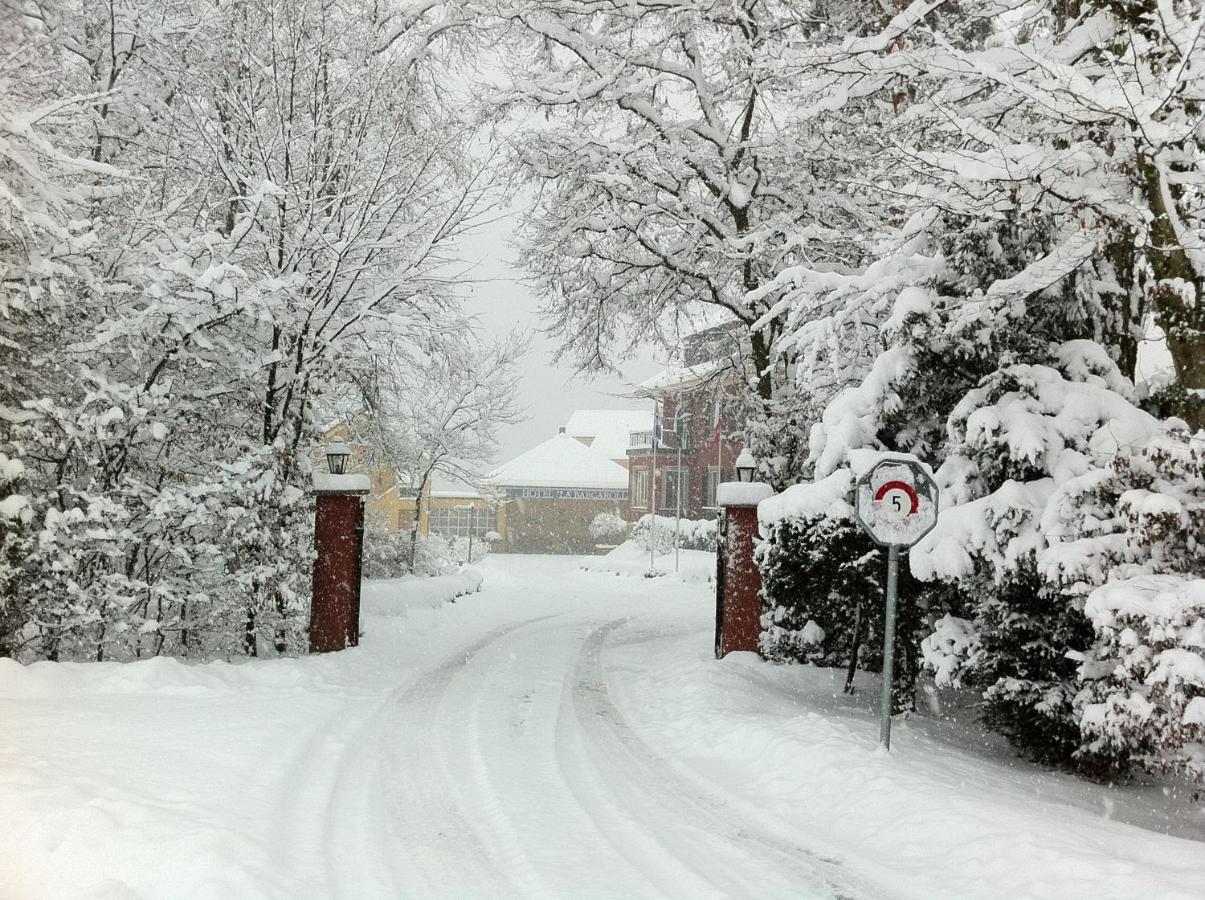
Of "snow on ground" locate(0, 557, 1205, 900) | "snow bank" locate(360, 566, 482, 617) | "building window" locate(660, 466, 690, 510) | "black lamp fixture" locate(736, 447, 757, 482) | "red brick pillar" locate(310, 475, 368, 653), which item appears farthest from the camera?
"building window" locate(660, 466, 690, 510)

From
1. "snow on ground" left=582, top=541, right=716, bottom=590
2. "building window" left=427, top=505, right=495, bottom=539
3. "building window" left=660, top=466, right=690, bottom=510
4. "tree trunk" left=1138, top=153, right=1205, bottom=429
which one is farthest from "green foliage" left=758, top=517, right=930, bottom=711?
"building window" left=427, top=505, right=495, bottom=539

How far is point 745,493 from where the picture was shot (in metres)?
11.9

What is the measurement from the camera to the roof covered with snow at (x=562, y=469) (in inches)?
2111

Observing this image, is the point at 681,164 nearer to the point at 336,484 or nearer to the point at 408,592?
the point at 336,484

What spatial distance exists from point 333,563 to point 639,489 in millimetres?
38807

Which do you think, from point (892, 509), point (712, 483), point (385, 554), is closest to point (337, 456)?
point (892, 509)

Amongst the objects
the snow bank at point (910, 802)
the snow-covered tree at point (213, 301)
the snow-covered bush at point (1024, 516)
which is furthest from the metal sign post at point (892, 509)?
the snow-covered tree at point (213, 301)

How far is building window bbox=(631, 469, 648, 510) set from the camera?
48.8 m

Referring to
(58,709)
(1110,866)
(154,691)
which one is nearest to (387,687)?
(154,691)

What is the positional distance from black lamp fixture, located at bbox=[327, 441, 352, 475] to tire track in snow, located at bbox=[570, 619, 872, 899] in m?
5.47

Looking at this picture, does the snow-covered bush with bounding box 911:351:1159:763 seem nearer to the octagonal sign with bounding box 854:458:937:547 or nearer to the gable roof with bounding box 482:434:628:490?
the octagonal sign with bounding box 854:458:937:547

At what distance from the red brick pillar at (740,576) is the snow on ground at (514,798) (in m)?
1.82

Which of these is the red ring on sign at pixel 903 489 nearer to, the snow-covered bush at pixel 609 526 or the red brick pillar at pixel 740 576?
the red brick pillar at pixel 740 576

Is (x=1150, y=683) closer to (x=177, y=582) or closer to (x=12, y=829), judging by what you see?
(x=12, y=829)
